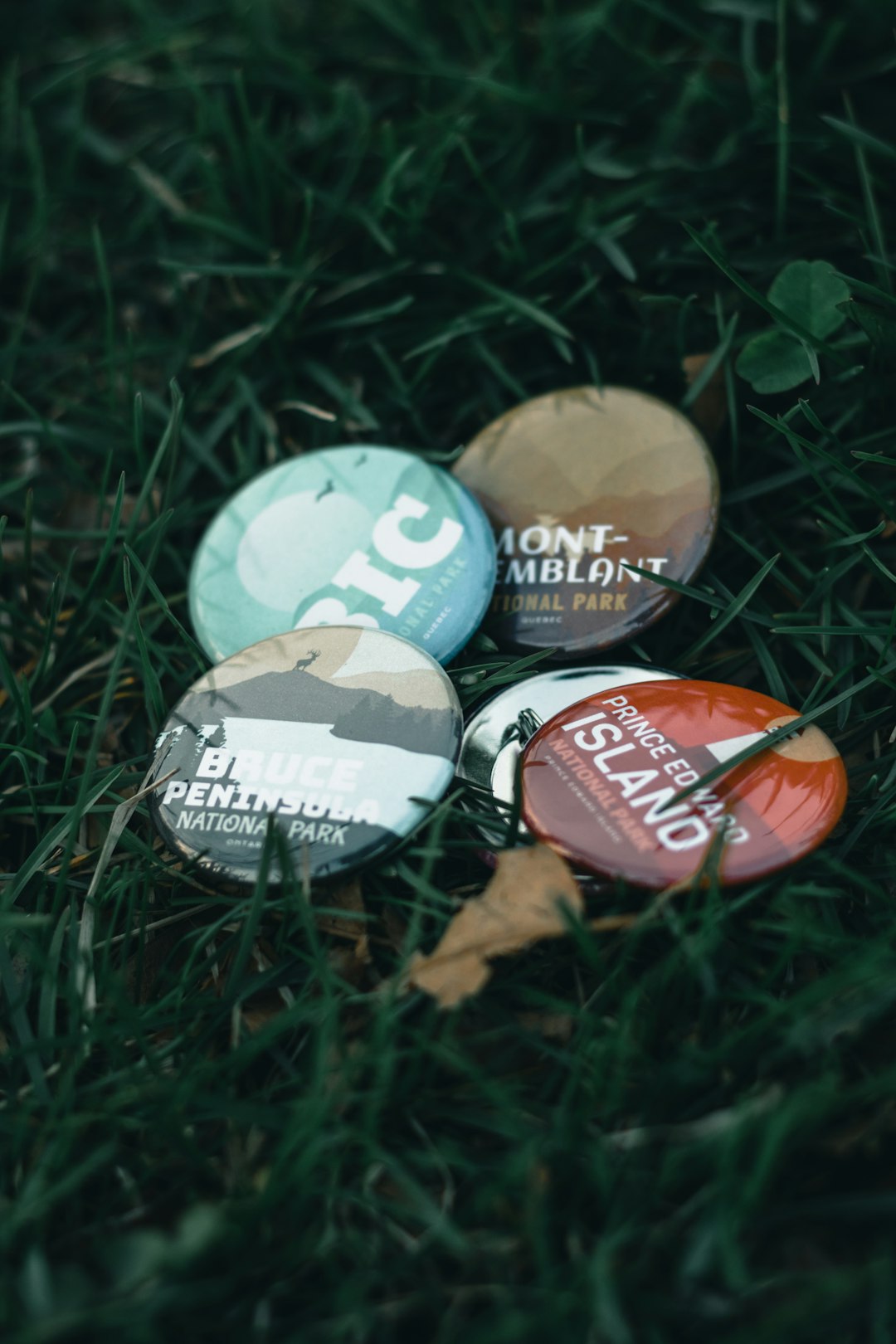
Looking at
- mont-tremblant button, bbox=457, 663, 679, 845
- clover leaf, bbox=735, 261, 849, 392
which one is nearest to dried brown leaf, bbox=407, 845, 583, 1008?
mont-tremblant button, bbox=457, 663, 679, 845

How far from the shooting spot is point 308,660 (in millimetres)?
1875

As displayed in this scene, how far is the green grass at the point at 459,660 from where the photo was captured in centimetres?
127

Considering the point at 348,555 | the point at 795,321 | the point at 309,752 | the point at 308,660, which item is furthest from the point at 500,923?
the point at 795,321

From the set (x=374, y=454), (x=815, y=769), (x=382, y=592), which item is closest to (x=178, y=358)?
(x=374, y=454)

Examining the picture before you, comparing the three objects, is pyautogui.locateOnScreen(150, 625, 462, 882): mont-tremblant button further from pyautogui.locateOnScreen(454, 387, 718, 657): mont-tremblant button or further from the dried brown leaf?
pyautogui.locateOnScreen(454, 387, 718, 657): mont-tremblant button

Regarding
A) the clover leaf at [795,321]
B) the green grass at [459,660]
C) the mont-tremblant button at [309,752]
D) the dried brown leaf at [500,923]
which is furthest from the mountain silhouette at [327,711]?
the clover leaf at [795,321]

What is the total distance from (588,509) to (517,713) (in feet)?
1.64

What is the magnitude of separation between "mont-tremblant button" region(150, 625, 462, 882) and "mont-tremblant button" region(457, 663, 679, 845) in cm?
9

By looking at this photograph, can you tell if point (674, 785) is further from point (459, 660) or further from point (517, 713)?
point (459, 660)

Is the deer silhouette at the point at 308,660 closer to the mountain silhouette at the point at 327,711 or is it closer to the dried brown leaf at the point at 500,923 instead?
the mountain silhouette at the point at 327,711

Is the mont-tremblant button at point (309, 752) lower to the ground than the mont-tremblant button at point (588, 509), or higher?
lower

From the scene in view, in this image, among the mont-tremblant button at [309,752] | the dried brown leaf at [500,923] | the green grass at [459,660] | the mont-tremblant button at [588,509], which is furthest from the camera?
the mont-tremblant button at [588,509]

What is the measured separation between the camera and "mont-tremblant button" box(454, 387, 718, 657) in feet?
6.36

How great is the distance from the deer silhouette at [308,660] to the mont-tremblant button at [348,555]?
4.3 inches
